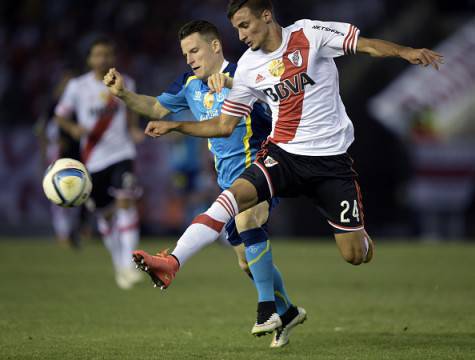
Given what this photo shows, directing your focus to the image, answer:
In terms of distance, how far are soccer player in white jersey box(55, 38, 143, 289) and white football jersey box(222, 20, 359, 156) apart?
480 cm

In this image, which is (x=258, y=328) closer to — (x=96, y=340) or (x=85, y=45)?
(x=96, y=340)

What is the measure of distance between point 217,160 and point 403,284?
4.70 m

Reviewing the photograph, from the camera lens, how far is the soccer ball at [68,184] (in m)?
7.43

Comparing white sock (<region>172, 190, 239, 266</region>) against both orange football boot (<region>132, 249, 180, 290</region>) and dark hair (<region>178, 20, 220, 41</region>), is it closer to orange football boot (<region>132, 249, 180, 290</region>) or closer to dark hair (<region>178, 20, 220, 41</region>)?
orange football boot (<region>132, 249, 180, 290</region>)

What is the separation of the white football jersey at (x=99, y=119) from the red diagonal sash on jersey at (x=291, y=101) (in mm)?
5145

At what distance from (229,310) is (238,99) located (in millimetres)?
2794

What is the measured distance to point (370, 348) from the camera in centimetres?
640

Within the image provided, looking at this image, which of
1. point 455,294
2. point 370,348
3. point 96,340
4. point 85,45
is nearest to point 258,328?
point 370,348

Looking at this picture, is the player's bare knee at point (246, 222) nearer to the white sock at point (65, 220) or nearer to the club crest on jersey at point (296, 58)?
the club crest on jersey at point (296, 58)

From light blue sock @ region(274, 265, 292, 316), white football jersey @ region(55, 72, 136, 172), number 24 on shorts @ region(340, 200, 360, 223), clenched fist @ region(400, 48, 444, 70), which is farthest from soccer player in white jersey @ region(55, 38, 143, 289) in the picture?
clenched fist @ region(400, 48, 444, 70)

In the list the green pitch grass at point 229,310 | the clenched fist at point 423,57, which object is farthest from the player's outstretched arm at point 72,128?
the clenched fist at point 423,57

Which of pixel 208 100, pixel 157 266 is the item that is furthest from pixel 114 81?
pixel 157 266

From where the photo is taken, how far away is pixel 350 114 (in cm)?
1920

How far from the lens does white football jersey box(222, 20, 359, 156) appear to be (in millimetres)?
6484
